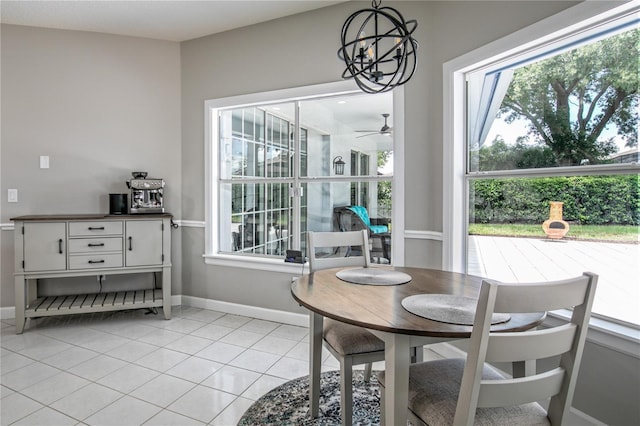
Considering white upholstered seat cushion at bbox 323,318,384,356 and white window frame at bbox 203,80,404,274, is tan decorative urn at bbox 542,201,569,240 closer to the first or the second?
white window frame at bbox 203,80,404,274

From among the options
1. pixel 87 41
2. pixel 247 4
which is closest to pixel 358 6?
pixel 247 4

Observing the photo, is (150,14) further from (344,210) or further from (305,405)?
(305,405)

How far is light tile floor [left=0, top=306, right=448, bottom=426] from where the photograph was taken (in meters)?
1.99

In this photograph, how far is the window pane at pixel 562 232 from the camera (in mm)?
1743

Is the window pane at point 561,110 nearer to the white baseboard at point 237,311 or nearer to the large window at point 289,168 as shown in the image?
the large window at point 289,168

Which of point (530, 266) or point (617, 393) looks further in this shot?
point (530, 266)

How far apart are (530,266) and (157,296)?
3.20 metres

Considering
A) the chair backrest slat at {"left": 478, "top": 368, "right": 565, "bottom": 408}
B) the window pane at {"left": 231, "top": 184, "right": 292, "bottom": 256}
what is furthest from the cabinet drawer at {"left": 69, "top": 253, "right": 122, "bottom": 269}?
the chair backrest slat at {"left": 478, "top": 368, "right": 565, "bottom": 408}

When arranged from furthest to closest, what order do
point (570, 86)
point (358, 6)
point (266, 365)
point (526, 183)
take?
point (358, 6) → point (266, 365) → point (526, 183) → point (570, 86)

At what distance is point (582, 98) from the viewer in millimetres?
1901

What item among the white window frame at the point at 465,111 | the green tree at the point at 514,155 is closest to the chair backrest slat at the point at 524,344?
the white window frame at the point at 465,111

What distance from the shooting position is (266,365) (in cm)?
253

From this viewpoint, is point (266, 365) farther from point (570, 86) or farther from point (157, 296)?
point (570, 86)

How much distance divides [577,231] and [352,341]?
4.57ft
